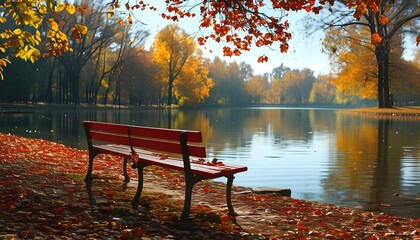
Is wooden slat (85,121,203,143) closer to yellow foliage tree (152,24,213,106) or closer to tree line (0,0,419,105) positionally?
tree line (0,0,419,105)

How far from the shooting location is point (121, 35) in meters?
65.8

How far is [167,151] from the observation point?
677cm

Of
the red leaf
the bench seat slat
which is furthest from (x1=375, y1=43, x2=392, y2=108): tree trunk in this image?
the red leaf

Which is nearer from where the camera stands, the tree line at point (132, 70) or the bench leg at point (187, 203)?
the bench leg at point (187, 203)

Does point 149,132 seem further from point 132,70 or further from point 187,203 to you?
point 132,70

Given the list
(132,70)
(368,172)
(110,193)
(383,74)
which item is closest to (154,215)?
(110,193)

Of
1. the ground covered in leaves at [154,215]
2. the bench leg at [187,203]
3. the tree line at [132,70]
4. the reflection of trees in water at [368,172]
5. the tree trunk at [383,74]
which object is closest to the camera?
the ground covered in leaves at [154,215]

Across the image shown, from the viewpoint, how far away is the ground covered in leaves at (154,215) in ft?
18.1

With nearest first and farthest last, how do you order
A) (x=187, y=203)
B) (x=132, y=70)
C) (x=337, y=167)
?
(x=187, y=203), (x=337, y=167), (x=132, y=70)

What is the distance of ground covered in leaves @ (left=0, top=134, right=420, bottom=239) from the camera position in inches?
217

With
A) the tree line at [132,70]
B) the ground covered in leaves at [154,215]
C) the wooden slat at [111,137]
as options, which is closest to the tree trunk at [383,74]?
the tree line at [132,70]

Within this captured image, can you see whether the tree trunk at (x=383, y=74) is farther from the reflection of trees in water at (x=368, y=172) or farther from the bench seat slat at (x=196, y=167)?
the bench seat slat at (x=196, y=167)

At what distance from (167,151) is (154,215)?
96cm

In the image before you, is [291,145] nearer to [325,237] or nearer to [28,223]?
[325,237]
